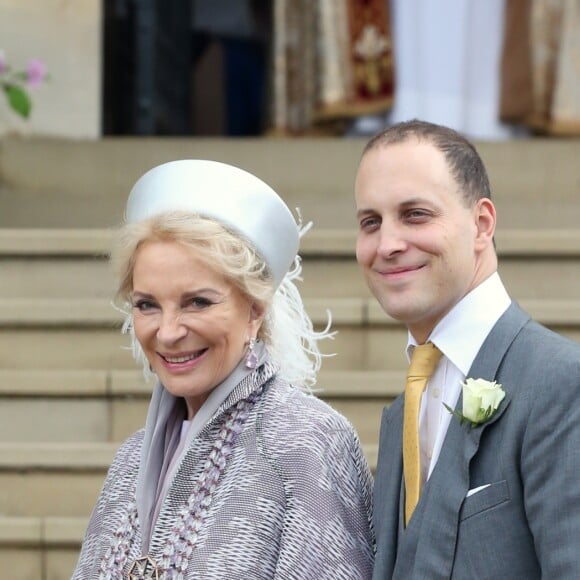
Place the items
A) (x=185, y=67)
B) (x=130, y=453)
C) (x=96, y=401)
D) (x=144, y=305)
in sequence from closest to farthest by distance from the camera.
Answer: (x=144, y=305), (x=130, y=453), (x=96, y=401), (x=185, y=67)

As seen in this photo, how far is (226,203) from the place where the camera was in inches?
116

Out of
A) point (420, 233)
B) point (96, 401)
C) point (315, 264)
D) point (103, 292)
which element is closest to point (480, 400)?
point (420, 233)

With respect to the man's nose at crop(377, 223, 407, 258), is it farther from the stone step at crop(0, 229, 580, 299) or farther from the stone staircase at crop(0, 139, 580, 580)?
the stone step at crop(0, 229, 580, 299)

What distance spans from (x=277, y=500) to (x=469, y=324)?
0.57 m

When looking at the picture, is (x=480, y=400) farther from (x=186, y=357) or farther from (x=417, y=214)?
(x=186, y=357)

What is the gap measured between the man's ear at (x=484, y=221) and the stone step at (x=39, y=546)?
8.49 feet

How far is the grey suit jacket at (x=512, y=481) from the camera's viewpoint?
2.29 m

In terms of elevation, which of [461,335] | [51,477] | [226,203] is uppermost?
[226,203]

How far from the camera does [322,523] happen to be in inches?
112

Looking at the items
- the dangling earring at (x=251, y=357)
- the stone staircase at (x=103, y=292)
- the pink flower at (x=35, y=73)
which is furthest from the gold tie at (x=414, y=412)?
the pink flower at (x=35, y=73)

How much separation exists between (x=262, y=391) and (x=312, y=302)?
235cm

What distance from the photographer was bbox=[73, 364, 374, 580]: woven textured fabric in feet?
9.25

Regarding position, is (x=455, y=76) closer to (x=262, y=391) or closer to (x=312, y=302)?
(x=312, y=302)

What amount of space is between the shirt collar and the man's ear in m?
0.07
